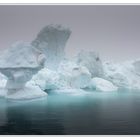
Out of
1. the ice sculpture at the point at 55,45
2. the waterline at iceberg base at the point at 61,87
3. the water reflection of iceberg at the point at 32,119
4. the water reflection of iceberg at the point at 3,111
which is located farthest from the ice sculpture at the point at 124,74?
the water reflection of iceberg at the point at 3,111

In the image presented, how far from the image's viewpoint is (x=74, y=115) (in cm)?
324

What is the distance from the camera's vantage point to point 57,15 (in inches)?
129

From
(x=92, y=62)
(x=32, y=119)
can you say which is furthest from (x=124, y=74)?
(x=32, y=119)

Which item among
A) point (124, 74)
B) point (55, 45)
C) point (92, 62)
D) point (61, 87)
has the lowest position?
point (61, 87)

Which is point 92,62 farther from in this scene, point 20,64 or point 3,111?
point 3,111

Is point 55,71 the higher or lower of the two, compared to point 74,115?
higher

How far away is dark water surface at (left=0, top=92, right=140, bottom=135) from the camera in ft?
10.4

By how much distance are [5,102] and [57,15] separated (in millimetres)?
1016

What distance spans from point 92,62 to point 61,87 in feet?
1.31

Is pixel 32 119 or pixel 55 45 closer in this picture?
pixel 32 119

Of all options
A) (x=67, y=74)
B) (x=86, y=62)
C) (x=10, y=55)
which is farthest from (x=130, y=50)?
(x=10, y=55)

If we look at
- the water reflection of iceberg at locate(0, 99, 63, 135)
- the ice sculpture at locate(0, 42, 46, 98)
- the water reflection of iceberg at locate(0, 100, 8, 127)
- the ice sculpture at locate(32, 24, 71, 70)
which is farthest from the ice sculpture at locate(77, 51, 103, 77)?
the water reflection of iceberg at locate(0, 100, 8, 127)

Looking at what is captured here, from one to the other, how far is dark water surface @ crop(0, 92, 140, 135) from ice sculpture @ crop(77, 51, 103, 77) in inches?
8.8

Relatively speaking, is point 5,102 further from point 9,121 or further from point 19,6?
point 19,6
